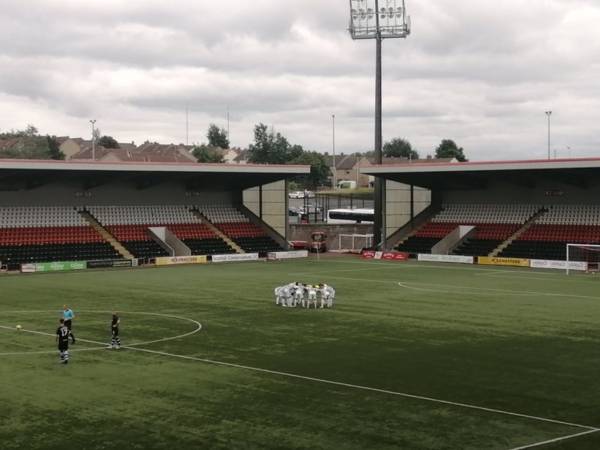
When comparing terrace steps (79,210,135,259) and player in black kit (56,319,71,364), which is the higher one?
terrace steps (79,210,135,259)

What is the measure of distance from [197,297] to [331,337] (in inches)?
556

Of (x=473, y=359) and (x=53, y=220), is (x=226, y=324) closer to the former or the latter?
(x=473, y=359)

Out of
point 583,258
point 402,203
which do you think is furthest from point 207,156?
point 583,258

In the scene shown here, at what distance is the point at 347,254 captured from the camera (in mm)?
78812

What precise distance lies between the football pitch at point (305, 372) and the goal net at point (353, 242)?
37300mm

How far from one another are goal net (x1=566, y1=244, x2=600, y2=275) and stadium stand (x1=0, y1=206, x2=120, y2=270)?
34.7 meters

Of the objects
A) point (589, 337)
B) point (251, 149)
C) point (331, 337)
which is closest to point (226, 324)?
point (331, 337)

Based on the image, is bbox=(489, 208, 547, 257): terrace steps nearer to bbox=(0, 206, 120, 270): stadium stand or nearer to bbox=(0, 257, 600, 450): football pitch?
bbox=(0, 257, 600, 450): football pitch

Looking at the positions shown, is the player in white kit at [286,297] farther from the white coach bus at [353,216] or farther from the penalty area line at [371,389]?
the white coach bus at [353,216]

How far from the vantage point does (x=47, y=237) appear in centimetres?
6625

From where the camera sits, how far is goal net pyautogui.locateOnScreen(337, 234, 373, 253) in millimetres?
82988

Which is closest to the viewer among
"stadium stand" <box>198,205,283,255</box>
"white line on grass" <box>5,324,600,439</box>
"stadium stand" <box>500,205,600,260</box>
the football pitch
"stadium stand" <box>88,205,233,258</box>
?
the football pitch

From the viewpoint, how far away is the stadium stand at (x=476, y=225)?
7175 centimetres

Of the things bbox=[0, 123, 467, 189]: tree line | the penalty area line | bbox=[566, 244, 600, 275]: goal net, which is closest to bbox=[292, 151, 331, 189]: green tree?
bbox=[0, 123, 467, 189]: tree line
